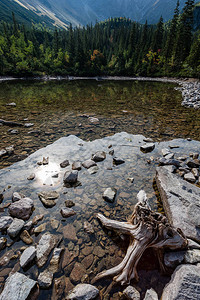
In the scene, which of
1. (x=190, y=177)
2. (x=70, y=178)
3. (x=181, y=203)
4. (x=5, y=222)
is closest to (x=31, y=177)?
(x=70, y=178)

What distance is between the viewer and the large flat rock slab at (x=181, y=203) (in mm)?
3089

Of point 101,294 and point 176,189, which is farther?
point 176,189

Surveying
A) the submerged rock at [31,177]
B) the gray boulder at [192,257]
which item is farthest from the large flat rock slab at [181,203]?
the submerged rock at [31,177]

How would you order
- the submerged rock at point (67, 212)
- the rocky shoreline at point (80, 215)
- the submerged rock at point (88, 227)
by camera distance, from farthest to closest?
the submerged rock at point (67, 212) < the submerged rock at point (88, 227) < the rocky shoreline at point (80, 215)

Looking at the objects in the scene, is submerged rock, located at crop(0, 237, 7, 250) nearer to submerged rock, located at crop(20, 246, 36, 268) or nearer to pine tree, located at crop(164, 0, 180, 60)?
submerged rock, located at crop(20, 246, 36, 268)

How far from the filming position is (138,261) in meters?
2.66

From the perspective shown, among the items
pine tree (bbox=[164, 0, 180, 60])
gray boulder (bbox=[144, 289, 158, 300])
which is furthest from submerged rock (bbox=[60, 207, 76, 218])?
pine tree (bbox=[164, 0, 180, 60])

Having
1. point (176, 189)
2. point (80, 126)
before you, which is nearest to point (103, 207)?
point (176, 189)

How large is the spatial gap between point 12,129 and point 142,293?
9413 millimetres

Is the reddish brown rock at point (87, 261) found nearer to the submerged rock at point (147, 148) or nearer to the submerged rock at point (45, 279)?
the submerged rock at point (45, 279)

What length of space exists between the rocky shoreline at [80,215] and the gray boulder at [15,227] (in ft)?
0.07

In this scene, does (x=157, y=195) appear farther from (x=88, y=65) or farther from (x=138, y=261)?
(x=88, y=65)

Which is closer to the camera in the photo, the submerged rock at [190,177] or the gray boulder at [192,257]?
the gray boulder at [192,257]

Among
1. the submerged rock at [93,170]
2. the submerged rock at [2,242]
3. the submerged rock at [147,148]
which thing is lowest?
the submerged rock at [2,242]
